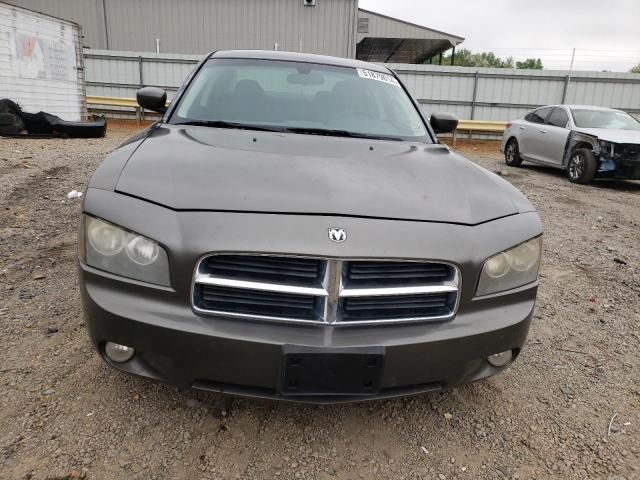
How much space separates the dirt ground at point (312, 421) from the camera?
1.75 metres

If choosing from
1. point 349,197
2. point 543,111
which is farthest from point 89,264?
point 543,111

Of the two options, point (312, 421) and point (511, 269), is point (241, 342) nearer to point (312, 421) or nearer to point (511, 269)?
point (312, 421)

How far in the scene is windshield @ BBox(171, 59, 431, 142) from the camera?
2646 mm

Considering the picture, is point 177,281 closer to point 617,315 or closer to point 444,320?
point 444,320

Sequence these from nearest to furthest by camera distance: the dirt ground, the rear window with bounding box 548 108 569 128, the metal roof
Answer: the dirt ground
the rear window with bounding box 548 108 569 128
the metal roof

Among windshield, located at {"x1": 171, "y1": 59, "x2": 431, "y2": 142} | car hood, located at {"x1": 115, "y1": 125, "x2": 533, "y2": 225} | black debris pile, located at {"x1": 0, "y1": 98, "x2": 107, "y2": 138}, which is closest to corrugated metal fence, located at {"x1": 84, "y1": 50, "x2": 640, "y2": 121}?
black debris pile, located at {"x1": 0, "y1": 98, "x2": 107, "y2": 138}

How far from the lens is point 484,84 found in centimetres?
1695

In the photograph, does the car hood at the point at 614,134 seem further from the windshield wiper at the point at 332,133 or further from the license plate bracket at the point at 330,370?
the license plate bracket at the point at 330,370

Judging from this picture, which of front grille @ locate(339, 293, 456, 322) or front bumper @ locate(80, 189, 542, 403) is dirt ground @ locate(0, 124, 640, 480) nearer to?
front bumper @ locate(80, 189, 542, 403)

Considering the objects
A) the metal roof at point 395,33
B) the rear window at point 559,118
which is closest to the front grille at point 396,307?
the rear window at point 559,118

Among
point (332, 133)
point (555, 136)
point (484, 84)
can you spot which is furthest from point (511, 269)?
point (484, 84)

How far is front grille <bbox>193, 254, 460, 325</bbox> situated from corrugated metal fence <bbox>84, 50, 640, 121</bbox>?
16277mm

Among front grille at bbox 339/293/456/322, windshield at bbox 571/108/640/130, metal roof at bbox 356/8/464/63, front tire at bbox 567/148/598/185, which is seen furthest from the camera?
metal roof at bbox 356/8/464/63

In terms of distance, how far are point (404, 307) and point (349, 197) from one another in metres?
0.44
